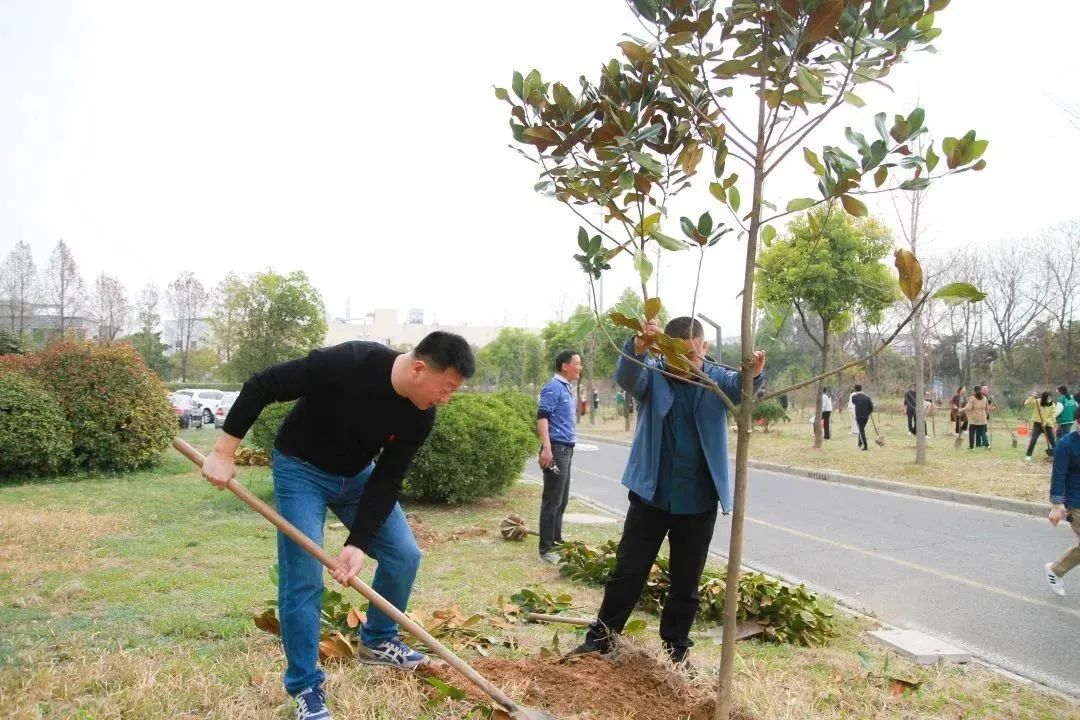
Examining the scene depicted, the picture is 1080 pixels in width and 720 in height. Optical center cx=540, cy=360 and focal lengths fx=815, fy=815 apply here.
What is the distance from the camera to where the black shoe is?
4.02 meters

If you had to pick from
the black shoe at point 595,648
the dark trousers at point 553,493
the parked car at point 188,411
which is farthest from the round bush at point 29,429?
the parked car at point 188,411

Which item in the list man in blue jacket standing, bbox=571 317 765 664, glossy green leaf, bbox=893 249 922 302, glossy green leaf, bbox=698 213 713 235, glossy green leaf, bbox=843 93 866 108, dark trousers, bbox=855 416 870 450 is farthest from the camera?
dark trousers, bbox=855 416 870 450

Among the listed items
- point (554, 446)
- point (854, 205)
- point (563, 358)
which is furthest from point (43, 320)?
point (854, 205)

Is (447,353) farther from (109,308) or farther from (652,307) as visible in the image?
(109,308)

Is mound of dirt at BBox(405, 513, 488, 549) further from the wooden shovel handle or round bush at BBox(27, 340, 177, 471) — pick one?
round bush at BBox(27, 340, 177, 471)

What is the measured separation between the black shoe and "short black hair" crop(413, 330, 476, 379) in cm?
162

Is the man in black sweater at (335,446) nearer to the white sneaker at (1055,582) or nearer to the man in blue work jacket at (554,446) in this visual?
the man in blue work jacket at (554,446)

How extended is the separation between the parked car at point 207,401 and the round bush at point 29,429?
55.4 feet

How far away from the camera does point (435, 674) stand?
3.76 m

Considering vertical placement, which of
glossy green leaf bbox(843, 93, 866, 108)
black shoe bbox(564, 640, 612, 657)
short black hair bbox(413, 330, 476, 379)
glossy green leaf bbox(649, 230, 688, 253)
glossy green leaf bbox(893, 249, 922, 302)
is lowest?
black shoe bbox(564, 640, 612, 657)

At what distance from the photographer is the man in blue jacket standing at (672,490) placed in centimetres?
392

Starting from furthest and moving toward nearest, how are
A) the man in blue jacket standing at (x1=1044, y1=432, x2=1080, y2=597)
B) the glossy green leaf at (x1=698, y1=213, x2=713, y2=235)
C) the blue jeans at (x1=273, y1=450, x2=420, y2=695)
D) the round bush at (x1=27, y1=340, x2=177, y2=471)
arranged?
the round bush at (x1=27, y1=340, x2=177, y2=471), the man in blue jacket standing at (x1=1044, y1=432, x2=1080, y2=597), the blue jeans at (x1=273, y1=450, x2=420, y2=695), the glossy green leaf at (x1=698, y1=213, x2=713, y2=235)

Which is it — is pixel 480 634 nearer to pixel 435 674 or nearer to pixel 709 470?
pixel 435 674

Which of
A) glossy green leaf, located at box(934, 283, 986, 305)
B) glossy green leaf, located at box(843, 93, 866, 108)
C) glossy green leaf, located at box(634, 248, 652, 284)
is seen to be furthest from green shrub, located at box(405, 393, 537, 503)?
glossy green leaf, located at box(934, 283, 986, 305)
